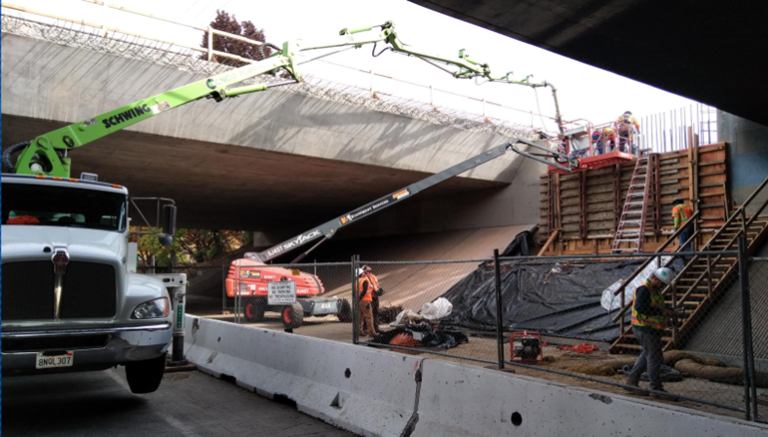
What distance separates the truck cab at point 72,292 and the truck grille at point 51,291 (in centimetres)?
1

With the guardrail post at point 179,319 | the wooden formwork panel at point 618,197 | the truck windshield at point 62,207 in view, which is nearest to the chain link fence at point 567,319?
the guardrail post at point 179,319

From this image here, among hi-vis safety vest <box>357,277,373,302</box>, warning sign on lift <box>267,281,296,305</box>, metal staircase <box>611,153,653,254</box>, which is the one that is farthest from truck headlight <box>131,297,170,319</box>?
metal staircase <box>611,153,653,254</box>

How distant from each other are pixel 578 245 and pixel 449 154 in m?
5.79

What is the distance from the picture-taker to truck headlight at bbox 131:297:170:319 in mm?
7062

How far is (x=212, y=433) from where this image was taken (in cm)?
633

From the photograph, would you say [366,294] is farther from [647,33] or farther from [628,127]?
[628,127]

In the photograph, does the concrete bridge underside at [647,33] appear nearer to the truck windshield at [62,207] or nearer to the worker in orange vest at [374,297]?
the truck windshield at [62,207]

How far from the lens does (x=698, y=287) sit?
1121 centimetres

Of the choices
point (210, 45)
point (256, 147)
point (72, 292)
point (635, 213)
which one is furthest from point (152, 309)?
point (635, 213)

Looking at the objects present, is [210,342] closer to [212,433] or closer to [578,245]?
[212,433]

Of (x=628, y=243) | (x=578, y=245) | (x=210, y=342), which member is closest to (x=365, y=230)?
(x=578, y=245)

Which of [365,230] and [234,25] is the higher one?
[234,25]

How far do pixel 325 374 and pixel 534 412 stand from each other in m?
3.29

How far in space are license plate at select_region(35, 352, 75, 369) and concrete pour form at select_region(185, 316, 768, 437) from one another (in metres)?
2.78
